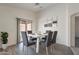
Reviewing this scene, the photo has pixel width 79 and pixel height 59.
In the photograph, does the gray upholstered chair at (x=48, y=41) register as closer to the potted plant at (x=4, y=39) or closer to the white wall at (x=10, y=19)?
the white wall at (x=10, y=19)

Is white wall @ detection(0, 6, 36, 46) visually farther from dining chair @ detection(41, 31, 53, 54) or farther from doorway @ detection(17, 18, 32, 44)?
dining chair @ detection(41, 31, 53, 54)

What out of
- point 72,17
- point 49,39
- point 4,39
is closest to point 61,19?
point 72,17

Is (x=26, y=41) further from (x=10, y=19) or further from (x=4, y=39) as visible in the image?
(x=10, y=19)

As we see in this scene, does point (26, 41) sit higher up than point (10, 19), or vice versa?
point (10, 19)

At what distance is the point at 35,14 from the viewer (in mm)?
2006

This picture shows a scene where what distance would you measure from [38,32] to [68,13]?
660 millimetres

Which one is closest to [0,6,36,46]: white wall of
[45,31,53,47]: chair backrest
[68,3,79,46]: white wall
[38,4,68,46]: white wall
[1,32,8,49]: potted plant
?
[1,32,8,49]: potted plant

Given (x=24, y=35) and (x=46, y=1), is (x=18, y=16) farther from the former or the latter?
(x=46, y=1)

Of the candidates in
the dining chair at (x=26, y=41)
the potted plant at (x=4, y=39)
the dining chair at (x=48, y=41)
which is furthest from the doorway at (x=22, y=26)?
the dining chair at (x=48, y=41)

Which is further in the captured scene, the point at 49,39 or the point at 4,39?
the point at 49,39

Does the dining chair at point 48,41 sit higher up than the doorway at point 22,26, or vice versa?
the doorway at point 22,26

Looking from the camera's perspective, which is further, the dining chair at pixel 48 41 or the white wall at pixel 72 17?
the dining chair at pixel 48 41

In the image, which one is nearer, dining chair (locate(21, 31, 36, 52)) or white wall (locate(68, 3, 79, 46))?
white wall (locate(68, 3, 79, 46))
